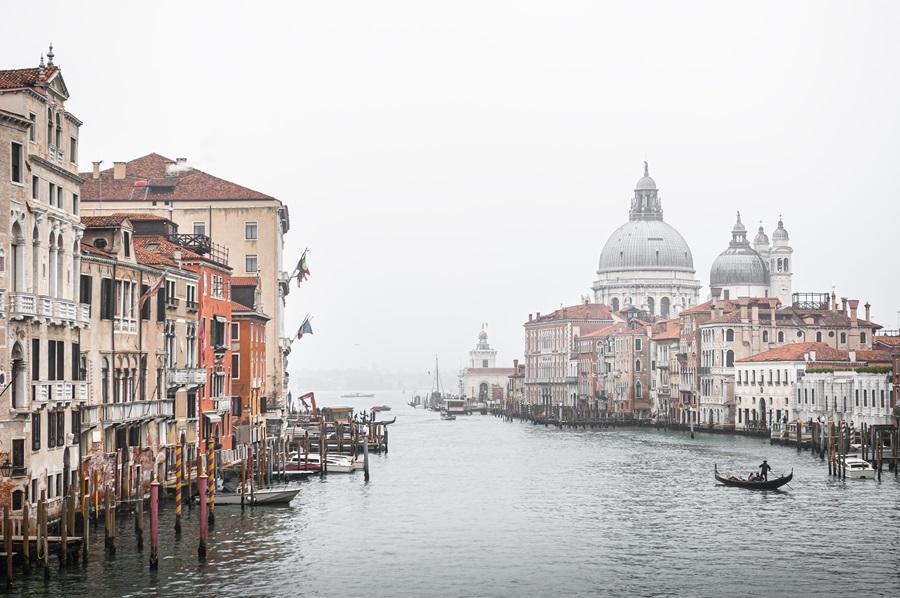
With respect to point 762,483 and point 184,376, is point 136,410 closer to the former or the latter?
point 184,376

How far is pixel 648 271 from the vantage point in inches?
6757

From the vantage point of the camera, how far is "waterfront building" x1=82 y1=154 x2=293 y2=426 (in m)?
64.6

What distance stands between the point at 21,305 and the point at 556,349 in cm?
13341

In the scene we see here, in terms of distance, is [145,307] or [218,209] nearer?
[145,307]

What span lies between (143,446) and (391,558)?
8.06 metres

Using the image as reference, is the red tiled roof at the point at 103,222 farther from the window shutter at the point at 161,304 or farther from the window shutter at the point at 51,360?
the window shutter at the point at 51,360

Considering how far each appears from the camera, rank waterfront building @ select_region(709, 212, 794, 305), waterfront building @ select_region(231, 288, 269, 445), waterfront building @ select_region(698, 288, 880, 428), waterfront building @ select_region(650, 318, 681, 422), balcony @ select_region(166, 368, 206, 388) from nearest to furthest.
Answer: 1. balcony @ select_region(166, 368, 206, 388)
2. waterfront building @ select_region(231, 288, 269, 445)
3. waterfront building @ select_region(698, 288, 880, 428)
4. waterfront building @ select_region(650, 318, 681, 422)
5. waterfront building @ select_region(709, 212, 794, 305)

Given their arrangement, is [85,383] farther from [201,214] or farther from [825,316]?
[825,316]

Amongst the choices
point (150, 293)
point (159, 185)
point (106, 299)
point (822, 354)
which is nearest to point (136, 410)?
point (150, 293)

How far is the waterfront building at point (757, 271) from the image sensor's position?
510ft

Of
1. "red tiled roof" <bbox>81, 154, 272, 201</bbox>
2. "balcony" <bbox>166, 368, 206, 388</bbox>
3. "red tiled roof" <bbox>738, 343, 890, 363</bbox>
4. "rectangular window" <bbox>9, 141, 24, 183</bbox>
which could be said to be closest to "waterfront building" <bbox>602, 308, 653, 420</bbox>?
"red tiled roof" <bbox>738, 343, 890, 363</bbox>

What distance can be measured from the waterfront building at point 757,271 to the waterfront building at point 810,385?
198 ft

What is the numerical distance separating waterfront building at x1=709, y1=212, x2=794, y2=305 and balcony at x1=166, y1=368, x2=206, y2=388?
4495 inches

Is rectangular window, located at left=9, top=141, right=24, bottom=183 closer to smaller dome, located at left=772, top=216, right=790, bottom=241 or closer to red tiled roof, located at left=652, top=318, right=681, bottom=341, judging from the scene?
red tiled roof, located at left=652, top=318, right=681, bottom=341
